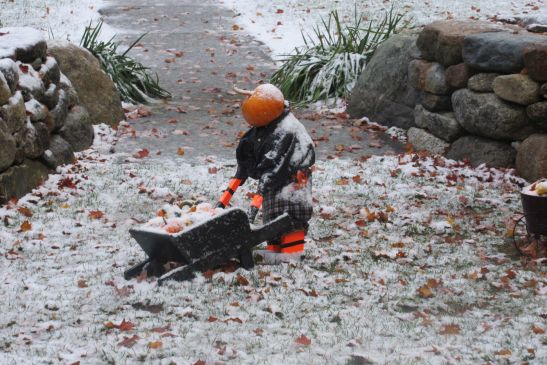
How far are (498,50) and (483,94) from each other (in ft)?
1.59

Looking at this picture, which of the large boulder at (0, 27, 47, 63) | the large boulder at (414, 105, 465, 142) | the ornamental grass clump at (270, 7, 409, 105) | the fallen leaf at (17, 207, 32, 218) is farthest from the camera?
the ornamental grass clump at (270, 7, 409, 105)

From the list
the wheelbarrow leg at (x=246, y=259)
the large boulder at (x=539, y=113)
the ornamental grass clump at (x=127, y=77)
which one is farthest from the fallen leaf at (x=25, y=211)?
the large boulder at (x=539, y=113)

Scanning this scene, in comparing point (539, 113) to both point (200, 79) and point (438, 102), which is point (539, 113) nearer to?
point (438, 102)

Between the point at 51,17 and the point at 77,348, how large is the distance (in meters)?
13.3

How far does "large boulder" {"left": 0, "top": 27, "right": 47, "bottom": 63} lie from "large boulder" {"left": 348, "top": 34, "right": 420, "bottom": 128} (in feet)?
13.7

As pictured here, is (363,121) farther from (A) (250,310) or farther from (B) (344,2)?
(B) (344,2)

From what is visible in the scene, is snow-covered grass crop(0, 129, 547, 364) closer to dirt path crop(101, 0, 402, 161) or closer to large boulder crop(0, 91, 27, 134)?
large boulder crop(0, 91, 27, 134)

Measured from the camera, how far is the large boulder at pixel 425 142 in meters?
9.40

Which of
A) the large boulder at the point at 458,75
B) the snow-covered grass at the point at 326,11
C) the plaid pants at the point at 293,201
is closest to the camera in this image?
the plaid pants at the point at 293,201

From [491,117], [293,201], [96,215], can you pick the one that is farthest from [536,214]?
[96,215]

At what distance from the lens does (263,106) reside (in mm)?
5859

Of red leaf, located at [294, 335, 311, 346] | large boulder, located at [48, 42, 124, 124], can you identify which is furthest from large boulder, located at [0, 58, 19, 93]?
red leaf, located at [294, 335, 311, 346]

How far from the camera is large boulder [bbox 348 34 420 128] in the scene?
34.0 ft

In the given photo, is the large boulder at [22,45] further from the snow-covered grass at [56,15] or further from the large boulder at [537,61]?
the snow-covered grass at [56,15]
